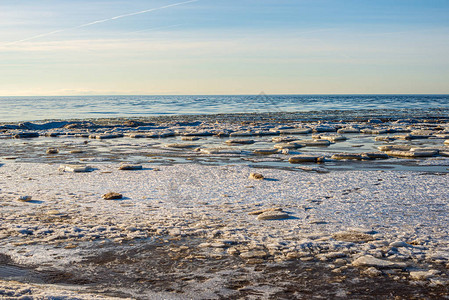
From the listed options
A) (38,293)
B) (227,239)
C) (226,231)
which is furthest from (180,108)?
(38,293)

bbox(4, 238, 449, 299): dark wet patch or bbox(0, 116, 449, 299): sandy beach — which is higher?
bbox(0, 116, 449, 299): sandy beach

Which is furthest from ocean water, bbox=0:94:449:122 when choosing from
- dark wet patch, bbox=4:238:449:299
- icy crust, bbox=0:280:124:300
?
Result: icy crust, bbox=0:280:124:300

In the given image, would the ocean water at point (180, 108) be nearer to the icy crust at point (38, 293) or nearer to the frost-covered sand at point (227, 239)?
the frost-covered sand at point (227, 239)

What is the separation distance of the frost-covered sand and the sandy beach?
0.06 feet

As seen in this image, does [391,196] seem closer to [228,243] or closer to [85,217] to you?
[228,243]

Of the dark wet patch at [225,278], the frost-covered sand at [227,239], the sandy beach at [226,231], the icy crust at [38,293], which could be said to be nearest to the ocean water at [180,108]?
the sandy beach at [226,231]

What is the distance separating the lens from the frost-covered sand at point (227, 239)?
3.99 metres

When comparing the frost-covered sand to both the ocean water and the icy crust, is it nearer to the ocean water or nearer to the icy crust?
the icy crust

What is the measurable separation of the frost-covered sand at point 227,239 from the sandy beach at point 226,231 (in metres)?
0.02

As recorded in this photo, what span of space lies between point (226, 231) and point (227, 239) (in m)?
0.31

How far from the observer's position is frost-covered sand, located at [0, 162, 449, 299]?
3.99m

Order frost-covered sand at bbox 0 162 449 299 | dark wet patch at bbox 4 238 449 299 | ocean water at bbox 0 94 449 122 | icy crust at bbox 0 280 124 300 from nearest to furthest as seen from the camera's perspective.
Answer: icy crust at bbox 0 280 124 300 < dark wet patch at bbox 4 238 449 299 < frost-covered sand at bbox 0 162 449 299 < ocean water at bbox 0 94 449 122

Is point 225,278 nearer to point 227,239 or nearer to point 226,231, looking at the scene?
point 227,239

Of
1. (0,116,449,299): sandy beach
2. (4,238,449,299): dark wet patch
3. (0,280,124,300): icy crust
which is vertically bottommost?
(4,238,449,299): dark wet patch
